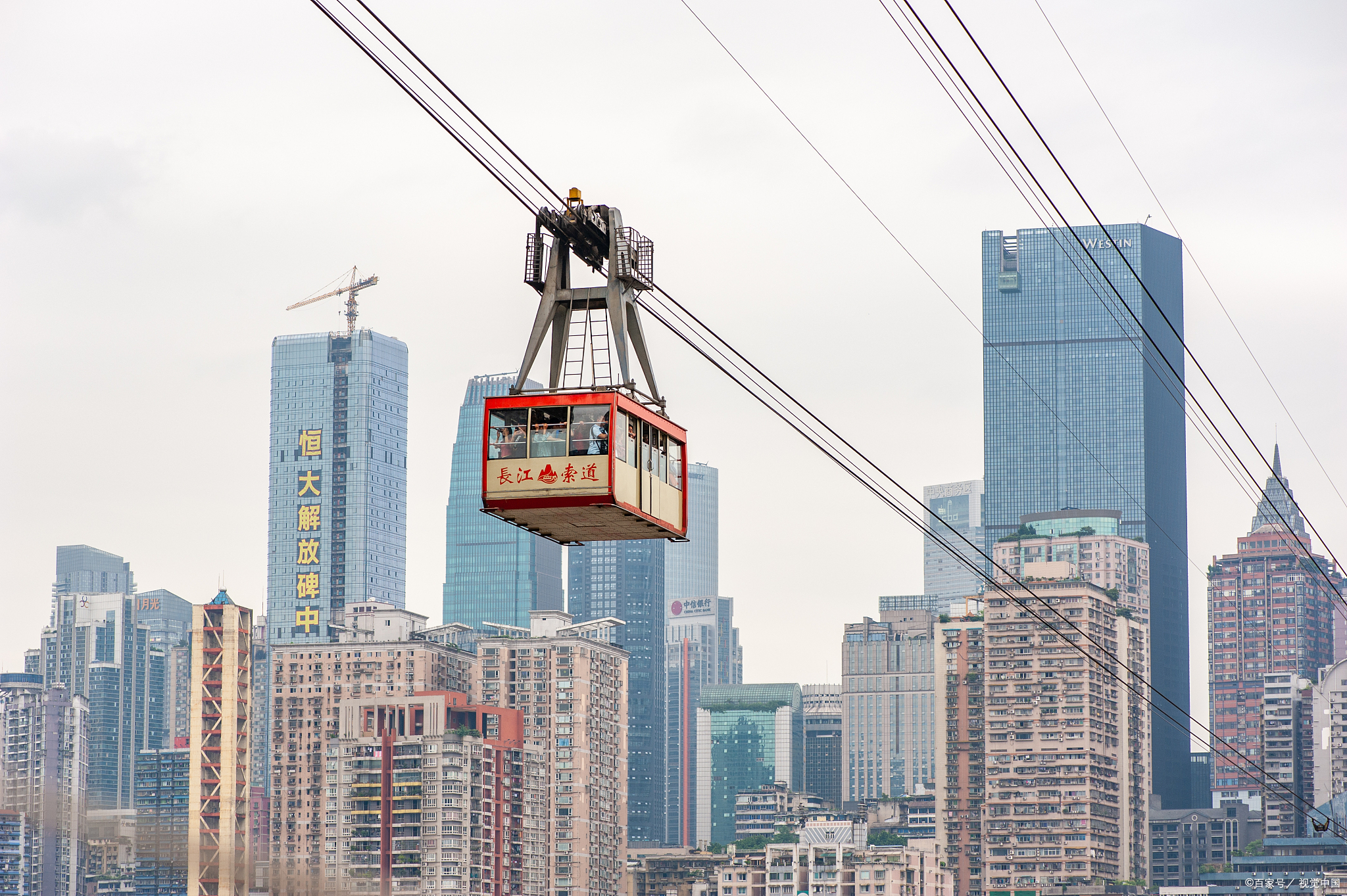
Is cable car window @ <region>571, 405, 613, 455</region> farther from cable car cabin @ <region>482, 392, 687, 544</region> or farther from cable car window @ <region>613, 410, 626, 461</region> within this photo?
cable car window @ <region>613, 410, 626, 461</region>

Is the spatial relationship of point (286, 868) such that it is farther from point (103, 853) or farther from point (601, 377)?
point (103, 853)

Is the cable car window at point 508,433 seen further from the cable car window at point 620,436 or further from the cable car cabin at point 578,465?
the cable car window at point 620,436

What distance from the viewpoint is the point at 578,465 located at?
43.9 m

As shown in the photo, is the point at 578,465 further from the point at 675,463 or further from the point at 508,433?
the point at 675,463

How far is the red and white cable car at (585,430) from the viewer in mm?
44062

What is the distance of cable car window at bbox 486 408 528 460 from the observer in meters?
44.9

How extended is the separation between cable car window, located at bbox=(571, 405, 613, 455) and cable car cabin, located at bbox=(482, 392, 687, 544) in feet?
0.04

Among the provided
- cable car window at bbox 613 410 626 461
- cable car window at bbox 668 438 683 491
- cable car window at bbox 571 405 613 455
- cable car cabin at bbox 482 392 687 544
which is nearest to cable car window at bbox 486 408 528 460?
cable car cabin at bbox 482 392 687 544

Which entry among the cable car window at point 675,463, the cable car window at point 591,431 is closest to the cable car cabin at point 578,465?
the cable car window at point 591,431

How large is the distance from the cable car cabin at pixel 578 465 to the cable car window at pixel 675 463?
0.18m

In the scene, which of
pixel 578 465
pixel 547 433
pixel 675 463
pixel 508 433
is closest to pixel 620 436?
pixel 578 465

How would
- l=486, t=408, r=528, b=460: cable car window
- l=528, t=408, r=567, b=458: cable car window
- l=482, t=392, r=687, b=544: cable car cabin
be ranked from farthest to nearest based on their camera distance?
l=486, t=408, r=528, b=460: cable car window < l=528, t=408, r=567, b=458: cable car window < l=482, t=392, r=687, b=544: cable car cabin

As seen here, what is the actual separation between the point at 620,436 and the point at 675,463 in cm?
354

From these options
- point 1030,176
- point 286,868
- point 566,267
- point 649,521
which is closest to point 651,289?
point 566,267
